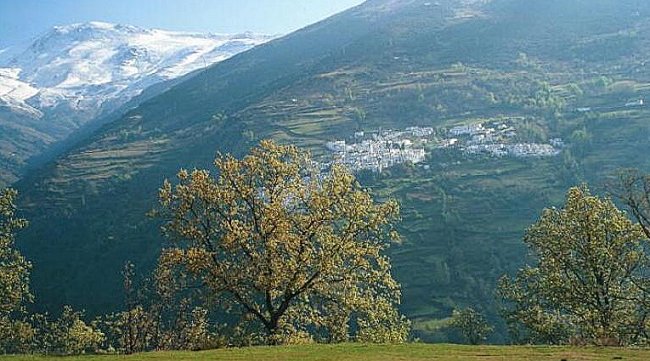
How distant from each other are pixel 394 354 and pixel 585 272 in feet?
55.8

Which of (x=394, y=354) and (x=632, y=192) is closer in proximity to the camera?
(x=394, y=354)

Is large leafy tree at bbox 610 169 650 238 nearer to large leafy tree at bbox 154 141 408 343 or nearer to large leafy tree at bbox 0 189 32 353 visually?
large leafy tree at bbox 154 141 408 343

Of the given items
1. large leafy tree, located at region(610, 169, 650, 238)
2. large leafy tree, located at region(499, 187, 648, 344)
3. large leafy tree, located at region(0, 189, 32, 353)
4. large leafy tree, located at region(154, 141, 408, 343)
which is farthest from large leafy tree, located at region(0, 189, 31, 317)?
large leafy tree, located at region(610, 169, 650, 238)

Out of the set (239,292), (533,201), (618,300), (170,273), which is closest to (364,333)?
(239,292)

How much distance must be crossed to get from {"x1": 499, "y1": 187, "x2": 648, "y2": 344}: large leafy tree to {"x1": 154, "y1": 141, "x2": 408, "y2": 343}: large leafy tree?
8.83 meters

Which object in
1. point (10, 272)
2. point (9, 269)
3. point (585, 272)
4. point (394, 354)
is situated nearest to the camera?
point (394, 354)

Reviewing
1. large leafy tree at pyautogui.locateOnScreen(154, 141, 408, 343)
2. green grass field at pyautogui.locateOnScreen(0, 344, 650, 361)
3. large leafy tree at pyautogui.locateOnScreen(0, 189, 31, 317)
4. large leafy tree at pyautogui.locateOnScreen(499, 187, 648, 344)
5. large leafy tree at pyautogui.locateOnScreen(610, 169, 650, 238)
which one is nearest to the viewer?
green grass field at pyautogui.locateOnScreen(0, 344, 650, 361)

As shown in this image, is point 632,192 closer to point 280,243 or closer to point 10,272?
point 280,243

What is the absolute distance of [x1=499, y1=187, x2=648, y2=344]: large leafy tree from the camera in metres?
36.8

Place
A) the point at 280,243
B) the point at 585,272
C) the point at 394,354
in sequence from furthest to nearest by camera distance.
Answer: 1. the point at 585,272
2. the point at 280,243
3. the point at 394,354

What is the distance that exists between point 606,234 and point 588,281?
9.84ft

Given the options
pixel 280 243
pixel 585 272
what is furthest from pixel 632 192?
pixel 280 243

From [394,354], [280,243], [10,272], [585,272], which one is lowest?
[585,272]

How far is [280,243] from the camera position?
36.3m
